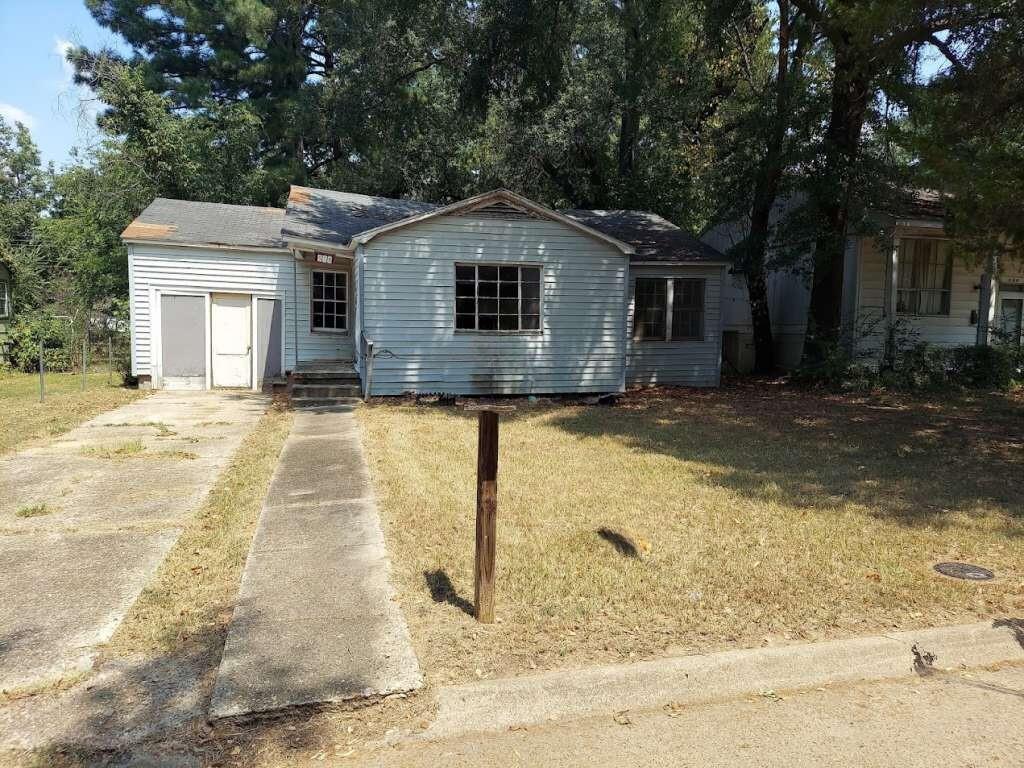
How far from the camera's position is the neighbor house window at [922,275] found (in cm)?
1645

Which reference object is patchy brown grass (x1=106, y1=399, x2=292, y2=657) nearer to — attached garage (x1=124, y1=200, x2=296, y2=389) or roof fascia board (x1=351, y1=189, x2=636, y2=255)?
roof fascia board (x1=351, y1=189, x2=636, y2=255)

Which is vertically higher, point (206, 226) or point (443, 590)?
point (206, 226)

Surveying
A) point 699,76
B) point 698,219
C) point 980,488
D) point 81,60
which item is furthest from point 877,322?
point 81,60

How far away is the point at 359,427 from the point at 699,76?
557 inches

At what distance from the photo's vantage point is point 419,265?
12.8m

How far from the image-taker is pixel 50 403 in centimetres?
1227

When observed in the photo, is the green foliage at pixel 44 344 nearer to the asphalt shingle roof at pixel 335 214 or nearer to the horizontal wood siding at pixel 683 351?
the asphalt shingle roof at pixel 335 214

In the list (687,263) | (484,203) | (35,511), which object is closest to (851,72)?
(687,263)

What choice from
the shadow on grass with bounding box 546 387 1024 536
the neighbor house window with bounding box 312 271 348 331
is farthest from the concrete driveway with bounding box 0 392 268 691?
the neighbor house window with bounding box 312 271 348 331

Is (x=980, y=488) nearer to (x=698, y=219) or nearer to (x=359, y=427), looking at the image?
(x=359, y=427)

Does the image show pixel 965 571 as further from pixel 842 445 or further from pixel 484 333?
pixel 484 333

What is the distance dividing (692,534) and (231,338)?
1283cm

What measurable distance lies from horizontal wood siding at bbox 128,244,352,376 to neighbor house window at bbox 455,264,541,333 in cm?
369

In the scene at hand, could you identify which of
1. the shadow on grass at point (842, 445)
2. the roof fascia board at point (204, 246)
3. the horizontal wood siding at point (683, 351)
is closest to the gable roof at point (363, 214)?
the roof fascia board at point (204, 246)
